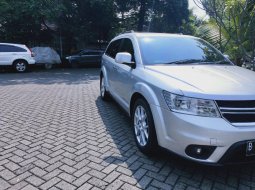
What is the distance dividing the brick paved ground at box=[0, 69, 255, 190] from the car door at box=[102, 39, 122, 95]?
2.25 ft

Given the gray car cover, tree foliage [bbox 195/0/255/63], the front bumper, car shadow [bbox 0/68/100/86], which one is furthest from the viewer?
the gray car cover

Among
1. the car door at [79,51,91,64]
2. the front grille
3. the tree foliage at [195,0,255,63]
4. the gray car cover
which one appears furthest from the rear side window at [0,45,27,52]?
the front grille

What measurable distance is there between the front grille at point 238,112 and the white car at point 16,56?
13991mm

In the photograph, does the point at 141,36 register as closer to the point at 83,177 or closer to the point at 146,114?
the point at 146,114

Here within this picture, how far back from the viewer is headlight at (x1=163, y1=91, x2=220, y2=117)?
2.91m

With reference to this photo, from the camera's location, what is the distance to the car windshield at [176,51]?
4.23 m

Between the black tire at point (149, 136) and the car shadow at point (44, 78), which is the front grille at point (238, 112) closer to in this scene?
the black tire at point (149, 136)

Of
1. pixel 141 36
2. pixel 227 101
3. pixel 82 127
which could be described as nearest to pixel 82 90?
pixel 82 127

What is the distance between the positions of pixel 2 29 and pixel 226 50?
14257 millimetres

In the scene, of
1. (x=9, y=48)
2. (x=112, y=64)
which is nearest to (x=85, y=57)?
(x=9, y=48)

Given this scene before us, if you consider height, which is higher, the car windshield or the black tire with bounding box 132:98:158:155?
the car windshield

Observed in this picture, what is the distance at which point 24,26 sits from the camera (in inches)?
697

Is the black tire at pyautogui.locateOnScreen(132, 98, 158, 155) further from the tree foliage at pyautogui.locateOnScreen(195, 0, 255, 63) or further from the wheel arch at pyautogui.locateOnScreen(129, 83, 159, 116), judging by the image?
the tree foliage at pyautogui.locateOnScreen(195, 0, 255, 63)

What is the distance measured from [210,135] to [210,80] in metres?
0.77
